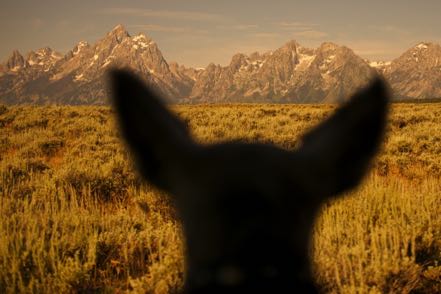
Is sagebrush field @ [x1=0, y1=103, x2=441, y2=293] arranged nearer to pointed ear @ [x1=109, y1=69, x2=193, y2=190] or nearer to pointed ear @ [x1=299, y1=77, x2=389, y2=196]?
pointed ear @ [x1=299, y1=77, x2=389, y2=196]

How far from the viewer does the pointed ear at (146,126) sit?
0.97 m

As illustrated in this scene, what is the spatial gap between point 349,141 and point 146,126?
1.55 ft

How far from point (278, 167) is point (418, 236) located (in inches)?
169

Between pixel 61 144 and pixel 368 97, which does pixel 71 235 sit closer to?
pixel 368 97

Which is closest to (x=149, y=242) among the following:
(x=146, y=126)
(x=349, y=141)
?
(x=146, y=126)

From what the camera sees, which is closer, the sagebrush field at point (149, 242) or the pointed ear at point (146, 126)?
the pointed ear at point (146, 126)

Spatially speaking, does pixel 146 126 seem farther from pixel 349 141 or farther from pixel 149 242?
pixel 149 242

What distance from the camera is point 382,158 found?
11.7 meters

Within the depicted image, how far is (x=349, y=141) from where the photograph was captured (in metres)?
0.98

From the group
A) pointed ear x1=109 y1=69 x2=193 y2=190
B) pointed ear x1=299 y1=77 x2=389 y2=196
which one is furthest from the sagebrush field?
pointed ear x1=109 y1=69 x2=193 y2=190

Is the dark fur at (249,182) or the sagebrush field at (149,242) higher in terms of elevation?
the dark fur at (249,182)

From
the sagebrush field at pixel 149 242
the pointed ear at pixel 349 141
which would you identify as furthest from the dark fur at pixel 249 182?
the sagebrush field at pixel 149 242

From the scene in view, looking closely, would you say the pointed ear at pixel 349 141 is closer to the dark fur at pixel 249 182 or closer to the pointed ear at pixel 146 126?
the dark fur at pixel 249 182

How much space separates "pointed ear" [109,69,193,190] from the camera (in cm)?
97
